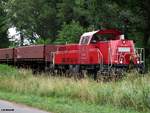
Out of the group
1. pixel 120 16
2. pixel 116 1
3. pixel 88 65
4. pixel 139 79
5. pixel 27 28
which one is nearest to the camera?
pixel 139 79

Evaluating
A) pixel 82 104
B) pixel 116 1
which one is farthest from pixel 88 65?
pixel 82 104

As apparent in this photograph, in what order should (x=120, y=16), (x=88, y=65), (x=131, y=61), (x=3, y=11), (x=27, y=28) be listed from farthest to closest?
(x=3, y=11) < (x=27, y=28) < (x=120, y=16) < (x=88, y=65) < (x=131, y=61)

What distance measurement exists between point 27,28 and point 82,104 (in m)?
65.6

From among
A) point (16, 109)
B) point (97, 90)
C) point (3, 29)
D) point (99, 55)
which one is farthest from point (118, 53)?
point (3, 29)

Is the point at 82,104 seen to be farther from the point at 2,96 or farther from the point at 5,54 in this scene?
the point at 5,54

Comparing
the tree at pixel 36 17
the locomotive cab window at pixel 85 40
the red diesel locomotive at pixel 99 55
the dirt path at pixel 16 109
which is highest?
the tree at pixel 36 17

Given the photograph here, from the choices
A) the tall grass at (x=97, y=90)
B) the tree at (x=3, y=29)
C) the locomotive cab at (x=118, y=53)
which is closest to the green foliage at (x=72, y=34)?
the tree at (x=3, y=29)

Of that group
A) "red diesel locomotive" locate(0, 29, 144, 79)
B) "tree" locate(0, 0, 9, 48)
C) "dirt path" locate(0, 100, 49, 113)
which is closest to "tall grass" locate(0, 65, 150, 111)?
"dirt path" locate(0, 100, 49, 113)

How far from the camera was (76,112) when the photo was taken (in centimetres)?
1595

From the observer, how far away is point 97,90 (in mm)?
20203

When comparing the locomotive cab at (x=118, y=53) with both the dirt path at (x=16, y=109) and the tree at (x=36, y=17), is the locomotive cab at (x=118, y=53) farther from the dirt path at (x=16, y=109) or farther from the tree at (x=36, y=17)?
the tree at (x=36, y=17)

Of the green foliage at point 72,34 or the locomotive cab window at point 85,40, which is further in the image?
the green foliage at point 72,34

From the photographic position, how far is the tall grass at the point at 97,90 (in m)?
17.8

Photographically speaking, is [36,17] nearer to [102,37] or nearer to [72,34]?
[72,34]
